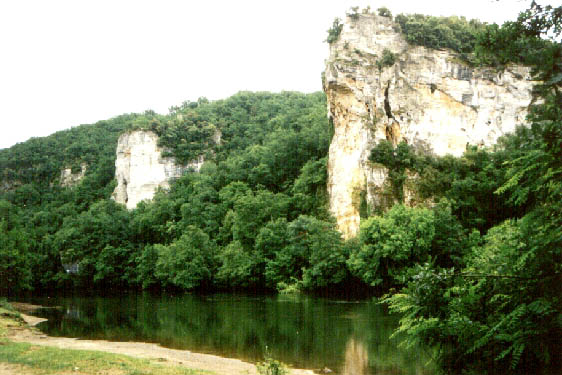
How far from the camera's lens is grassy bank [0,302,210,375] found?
14656mm

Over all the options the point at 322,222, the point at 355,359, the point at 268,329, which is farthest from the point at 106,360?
the point at 322,222

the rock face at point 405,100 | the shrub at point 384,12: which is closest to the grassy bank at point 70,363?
the rock face at point 405,100

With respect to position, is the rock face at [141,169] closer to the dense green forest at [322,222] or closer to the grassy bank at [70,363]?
the dense green forest at [322,222]

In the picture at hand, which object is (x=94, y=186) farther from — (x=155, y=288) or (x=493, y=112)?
(x=493, y=112)

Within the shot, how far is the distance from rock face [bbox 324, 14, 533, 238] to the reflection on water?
128 feet

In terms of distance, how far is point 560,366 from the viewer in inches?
197

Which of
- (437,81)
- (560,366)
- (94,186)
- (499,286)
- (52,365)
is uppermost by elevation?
(437,81)

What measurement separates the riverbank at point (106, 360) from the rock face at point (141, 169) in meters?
73.1

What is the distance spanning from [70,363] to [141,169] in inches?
3283

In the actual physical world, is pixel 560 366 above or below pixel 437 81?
below

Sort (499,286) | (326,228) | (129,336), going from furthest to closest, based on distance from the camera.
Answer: (326,228), (129,336), (499,286)

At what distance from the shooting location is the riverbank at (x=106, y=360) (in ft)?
49.0

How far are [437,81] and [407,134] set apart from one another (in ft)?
27.1

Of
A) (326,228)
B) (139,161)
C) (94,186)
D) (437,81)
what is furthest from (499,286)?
(94,186)
